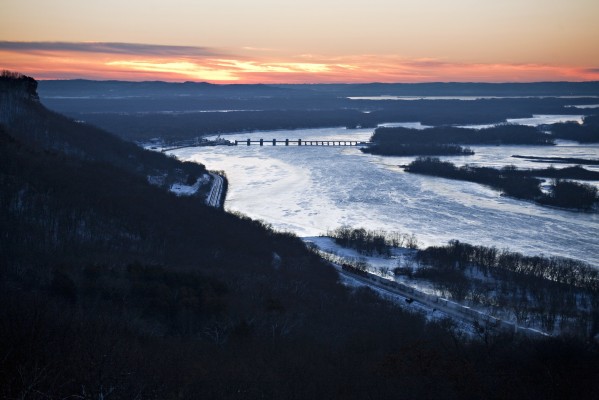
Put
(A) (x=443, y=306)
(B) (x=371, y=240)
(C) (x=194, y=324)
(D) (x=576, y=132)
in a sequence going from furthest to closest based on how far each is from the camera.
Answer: (D) (x=576, y=132), (B) (x=371, y=240), (A) (x=443, y=306), (C) (x=194, y=324)

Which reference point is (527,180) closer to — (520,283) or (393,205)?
(393,205)

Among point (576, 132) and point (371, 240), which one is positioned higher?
point (576, 132)

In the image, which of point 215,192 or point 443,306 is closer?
point 443,306

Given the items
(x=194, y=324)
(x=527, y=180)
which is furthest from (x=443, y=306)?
(x=527, y=180)

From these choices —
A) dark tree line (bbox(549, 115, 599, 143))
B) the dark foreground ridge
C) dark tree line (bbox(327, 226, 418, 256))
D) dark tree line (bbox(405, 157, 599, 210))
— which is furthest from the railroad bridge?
the dark foreground ridge

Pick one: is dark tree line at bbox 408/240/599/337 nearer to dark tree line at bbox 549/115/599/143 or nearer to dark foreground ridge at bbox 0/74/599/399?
dark foreground ridge at bbox 0/74/599/399

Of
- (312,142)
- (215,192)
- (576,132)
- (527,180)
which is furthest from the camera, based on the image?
(576,132)
